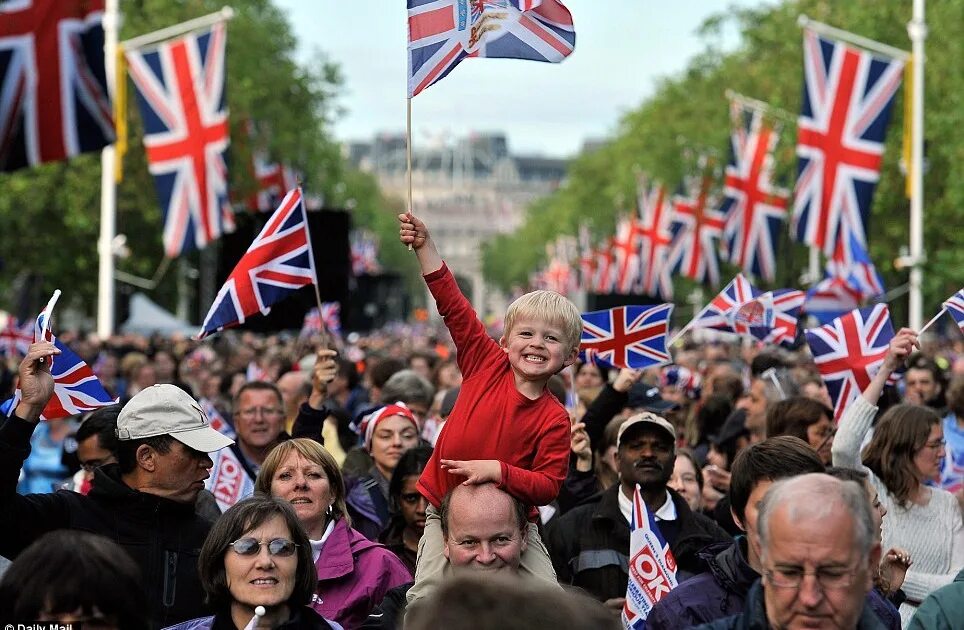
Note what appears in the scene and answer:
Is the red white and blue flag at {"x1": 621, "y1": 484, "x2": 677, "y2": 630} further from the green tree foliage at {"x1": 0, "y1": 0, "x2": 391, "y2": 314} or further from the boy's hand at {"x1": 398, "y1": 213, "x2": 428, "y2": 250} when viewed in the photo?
the green tree foliage at {"x1": 0, "y1": 0, "x2": 391, "y2": 314}

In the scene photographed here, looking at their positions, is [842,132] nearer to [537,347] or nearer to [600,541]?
[600,541]

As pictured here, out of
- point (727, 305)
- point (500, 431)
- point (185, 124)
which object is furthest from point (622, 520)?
point (185, 124)

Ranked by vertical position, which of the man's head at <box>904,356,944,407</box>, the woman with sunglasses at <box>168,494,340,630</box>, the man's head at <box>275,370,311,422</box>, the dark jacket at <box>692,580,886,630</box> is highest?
the dark jacket at <box>692,580,886,630</box>

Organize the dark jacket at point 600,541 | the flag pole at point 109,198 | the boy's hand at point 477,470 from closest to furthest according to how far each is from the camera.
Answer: the boy's hand at point 477,470 → the dark jacket at point 600,541 → the flag pole at point 109,198

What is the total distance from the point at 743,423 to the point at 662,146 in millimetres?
49093

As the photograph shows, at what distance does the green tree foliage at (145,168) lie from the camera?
138ft

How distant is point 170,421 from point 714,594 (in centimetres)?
200

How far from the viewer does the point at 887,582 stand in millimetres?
5961

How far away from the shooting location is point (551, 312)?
5.41m

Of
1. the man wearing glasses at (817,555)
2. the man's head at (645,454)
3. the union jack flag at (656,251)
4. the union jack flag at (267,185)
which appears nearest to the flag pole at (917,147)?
the union jack flag at (656,251)

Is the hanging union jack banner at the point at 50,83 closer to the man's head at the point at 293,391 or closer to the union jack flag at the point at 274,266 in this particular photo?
the man's head at the point at 293,391

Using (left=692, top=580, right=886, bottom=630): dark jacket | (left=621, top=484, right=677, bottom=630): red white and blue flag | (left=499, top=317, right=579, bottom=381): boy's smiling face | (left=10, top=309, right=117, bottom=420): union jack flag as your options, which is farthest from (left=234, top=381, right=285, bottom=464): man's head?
(left=692, top=580, right=886, bottom=630): dark jacket

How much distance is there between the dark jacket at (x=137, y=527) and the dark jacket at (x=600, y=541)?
175cm

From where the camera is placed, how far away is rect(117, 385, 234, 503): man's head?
5.79 m
